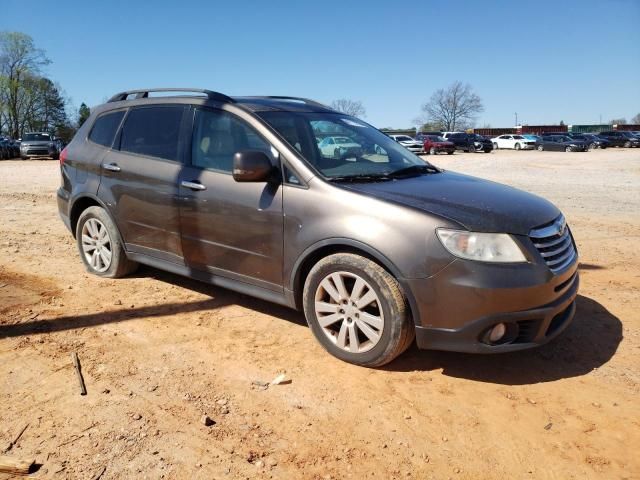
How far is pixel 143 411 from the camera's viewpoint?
2.92 metres

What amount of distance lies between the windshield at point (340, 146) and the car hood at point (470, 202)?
26 cm

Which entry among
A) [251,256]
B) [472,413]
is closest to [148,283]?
[251,256]

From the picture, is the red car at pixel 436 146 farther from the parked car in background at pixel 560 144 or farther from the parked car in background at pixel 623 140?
the parked car in background at pixel 623 140

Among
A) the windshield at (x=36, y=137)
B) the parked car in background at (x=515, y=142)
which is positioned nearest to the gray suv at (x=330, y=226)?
the windshield at (x=36, y=137)

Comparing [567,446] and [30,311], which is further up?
[30,311]

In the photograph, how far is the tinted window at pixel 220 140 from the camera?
4.02m

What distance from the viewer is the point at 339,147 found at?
13.5ft

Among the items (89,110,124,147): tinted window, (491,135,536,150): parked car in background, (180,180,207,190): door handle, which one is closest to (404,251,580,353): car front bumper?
(180,180,207,190): door handle

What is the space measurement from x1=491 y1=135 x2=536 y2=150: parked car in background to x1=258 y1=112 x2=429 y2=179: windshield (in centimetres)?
5030

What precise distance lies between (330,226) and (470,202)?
36.3 inches

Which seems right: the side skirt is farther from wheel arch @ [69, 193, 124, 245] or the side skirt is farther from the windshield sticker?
the windshield sticker

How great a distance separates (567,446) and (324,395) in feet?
4.29

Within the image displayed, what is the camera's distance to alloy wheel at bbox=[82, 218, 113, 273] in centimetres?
520

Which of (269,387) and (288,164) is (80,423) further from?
(288,164)
